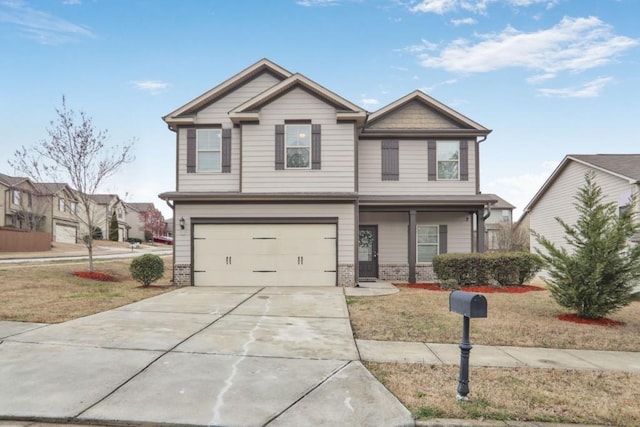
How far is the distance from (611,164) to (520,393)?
1944cm

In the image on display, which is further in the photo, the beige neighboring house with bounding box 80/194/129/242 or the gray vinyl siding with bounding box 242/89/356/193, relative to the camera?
the beige neighboring house with bounding box 80/194/129/242

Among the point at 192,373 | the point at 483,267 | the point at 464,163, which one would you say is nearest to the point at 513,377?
the point at 192,373

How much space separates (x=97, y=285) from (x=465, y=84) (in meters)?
17.5

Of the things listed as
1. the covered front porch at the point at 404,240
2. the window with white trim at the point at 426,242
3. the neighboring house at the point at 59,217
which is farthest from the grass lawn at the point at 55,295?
the neighboring house at the point at 59,217

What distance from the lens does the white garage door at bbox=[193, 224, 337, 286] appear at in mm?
14219

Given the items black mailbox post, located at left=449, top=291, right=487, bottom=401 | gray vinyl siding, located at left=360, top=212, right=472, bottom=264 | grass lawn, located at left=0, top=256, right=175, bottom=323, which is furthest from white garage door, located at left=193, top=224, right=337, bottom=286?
black mailbox post, located at left=449, top=291, right=487, bottom=401

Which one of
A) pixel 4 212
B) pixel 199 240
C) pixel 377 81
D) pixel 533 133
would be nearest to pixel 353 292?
pixel 199 240

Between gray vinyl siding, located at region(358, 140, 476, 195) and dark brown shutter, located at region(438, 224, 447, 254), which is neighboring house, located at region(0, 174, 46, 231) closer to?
gray vinyl siding, located at region(358, 140, 476, 195)

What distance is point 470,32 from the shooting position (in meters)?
17.0

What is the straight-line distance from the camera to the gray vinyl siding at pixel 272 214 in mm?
14195

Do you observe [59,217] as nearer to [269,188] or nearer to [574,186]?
[269,188]

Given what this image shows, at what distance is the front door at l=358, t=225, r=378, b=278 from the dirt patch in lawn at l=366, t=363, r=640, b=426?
11.0m

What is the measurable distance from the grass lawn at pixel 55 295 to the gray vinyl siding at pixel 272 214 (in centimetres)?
166

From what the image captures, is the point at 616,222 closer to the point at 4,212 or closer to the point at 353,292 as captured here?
the point at 353,292
